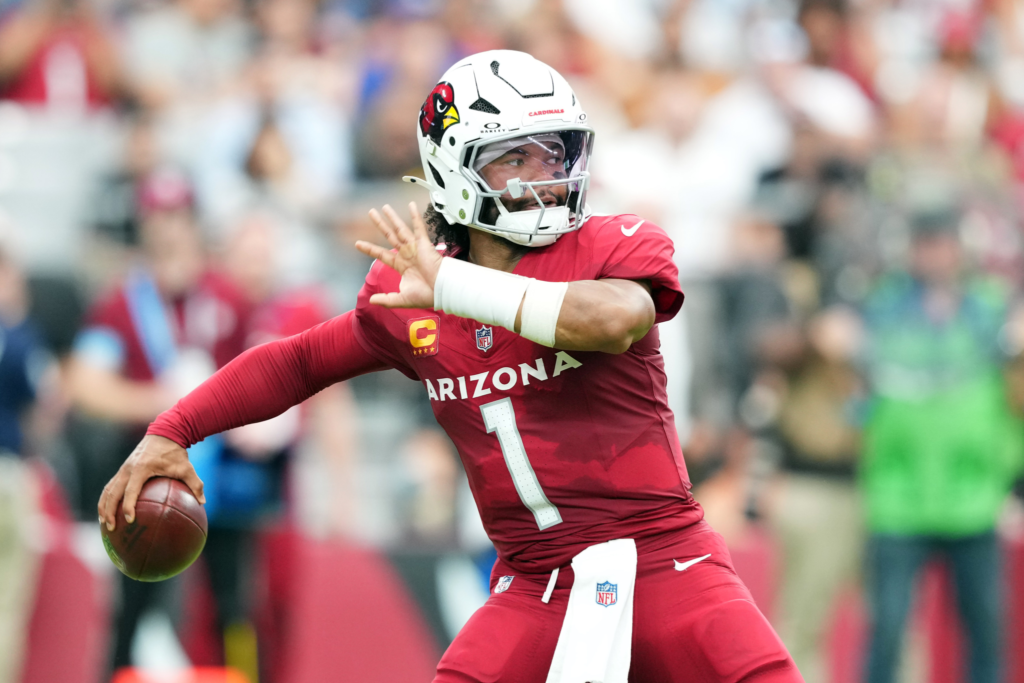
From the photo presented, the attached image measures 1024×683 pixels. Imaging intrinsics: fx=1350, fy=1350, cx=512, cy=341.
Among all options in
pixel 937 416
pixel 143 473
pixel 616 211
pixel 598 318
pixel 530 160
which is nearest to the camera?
pixel 598 318

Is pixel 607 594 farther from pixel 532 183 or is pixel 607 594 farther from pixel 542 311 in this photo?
pixel 532 183

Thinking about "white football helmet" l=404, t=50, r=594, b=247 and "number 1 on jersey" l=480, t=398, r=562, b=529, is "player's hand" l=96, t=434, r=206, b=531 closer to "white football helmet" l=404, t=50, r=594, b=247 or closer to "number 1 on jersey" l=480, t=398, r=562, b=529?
"number 1 on jersey" l=480, t=398, r=562, b=529

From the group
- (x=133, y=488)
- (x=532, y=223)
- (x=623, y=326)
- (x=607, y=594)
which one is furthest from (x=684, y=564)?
(x=133, y=488)

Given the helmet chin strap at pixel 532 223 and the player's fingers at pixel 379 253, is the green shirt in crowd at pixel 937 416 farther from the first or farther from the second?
the player's fingers at pixel 379 253

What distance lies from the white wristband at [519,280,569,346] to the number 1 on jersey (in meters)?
0.38

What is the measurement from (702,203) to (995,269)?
1766mm

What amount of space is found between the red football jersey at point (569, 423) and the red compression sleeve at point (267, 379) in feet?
1.16

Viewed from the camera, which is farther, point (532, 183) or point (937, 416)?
point (937, 416)

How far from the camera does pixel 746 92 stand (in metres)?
8.95

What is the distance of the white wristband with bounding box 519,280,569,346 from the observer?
10.6ft

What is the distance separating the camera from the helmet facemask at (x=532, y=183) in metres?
3.57

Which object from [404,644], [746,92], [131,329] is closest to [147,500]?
[131,329]

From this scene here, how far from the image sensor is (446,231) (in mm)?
3979

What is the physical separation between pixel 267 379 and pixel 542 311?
40.8 inches
